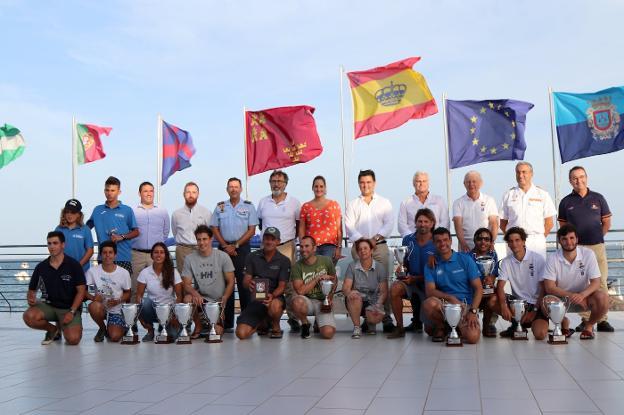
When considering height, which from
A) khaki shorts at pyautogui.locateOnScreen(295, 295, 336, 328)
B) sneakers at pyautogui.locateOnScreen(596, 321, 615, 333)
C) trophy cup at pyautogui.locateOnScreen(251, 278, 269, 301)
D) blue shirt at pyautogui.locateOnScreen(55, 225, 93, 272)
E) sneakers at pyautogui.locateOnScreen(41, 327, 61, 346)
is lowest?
sneakers at pyautogui.locateOnScreen(596, 321, 615, 333)

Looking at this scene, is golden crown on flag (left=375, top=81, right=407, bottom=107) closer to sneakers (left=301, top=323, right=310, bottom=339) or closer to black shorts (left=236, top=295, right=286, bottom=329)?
black shorts (left=236, top=295, right=286, bottom=329)

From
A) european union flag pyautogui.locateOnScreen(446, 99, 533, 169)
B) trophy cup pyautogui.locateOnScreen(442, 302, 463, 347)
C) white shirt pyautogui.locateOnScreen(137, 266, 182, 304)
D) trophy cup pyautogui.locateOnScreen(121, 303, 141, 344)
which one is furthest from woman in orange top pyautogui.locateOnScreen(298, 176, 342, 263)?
european union flag pyautogui.locateOnScreen(446, 99, 533, 169)

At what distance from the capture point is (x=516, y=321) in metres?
7.20

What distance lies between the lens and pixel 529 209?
7875mm

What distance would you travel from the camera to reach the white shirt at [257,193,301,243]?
851 centimetres

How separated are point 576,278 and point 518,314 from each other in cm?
72

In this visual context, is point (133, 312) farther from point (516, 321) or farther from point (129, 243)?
point (516, 321)

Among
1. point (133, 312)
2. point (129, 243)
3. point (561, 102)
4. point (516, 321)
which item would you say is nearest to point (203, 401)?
point (133, 312)

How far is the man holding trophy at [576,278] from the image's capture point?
695cm

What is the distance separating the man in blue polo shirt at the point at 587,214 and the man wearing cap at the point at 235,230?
12.5 ft

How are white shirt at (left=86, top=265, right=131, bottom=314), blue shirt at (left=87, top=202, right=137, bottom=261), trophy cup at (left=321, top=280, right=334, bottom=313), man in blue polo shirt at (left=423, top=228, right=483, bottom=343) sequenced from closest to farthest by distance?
man in blue polo shirt at (left=423, top=228, right=483, bottom=343) → trophy cup at (left=321, top=280, right=334, bottom=313) → white shirt at (left=86, top=265, right=131, bottom=314) → blue shirt at (left=87, top=202, right=137, bottom=261)

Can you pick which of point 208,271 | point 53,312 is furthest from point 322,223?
point 53,312

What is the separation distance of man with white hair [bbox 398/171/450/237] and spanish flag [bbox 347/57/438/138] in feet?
8.71

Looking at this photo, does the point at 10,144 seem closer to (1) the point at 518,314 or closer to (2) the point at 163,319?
(2) the point at 163,319
